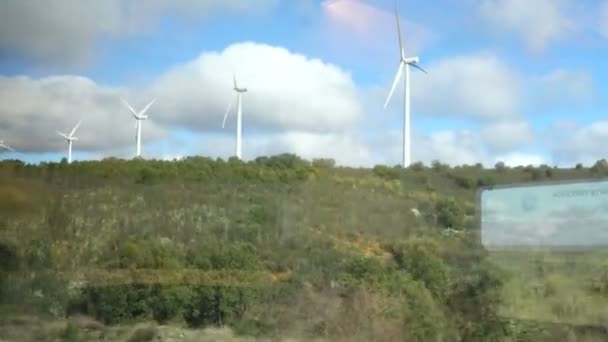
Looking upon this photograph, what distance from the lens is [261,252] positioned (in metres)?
25.5

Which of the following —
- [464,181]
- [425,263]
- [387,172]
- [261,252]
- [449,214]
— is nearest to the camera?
[425,263]

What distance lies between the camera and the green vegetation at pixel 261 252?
19.7 metres

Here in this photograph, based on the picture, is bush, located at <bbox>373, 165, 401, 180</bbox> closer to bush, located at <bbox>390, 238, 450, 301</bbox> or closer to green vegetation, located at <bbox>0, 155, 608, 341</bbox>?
green vegetation, located at <bbox>0, 155, 608, 341</bbox>

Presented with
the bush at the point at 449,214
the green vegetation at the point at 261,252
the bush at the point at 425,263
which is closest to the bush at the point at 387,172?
the green vegetation at the point at 261,252

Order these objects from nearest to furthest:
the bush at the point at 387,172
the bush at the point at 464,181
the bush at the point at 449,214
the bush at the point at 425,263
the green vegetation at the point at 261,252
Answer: the green vegetation at the point at 261,252, the bush at the point at 425,263, the bush at the point at 449,214, the bush at the point at 464,181, the bush at the point at 387,172

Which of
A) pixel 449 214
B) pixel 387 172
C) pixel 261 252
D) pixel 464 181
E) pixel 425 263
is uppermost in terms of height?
pixel 387 172

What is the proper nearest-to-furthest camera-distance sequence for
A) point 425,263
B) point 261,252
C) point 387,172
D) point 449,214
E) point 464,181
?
point 425,263 < point 261,252 < point 449,214 < point 464,181 < point 387,172

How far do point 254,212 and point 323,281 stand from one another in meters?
5.84

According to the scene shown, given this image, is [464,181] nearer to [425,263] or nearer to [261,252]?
[425,263]

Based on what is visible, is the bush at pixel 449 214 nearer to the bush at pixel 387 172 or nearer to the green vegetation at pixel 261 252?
the green vegetation at pixel 261 252

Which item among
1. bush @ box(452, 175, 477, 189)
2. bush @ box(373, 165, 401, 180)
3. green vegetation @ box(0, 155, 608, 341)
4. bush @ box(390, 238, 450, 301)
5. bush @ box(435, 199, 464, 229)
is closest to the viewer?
green vegetation @ box(0, 155, 608, 341)

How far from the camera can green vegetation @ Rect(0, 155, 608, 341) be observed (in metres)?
19.7

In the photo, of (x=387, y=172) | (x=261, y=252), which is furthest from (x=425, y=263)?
(x=387, y=172)

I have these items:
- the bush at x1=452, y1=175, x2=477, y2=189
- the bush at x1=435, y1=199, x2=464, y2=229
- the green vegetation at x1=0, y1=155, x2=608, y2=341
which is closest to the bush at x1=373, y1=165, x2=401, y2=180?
the green vegetation at x1=0, y1=155, x2=608, y2=341
